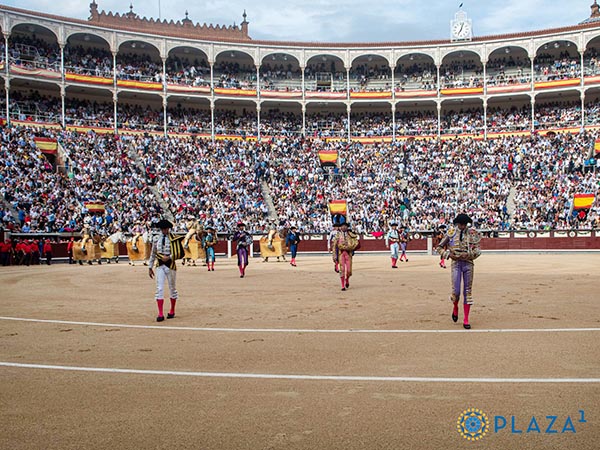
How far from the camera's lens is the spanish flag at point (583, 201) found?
35.7 meters

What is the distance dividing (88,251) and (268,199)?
1581 centimetres

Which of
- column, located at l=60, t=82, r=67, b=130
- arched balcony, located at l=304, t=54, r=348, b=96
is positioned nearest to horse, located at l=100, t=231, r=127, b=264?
column, located at l=60, t=82, r=67, b=130

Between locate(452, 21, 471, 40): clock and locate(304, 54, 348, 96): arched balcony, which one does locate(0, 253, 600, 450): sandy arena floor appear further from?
locate(452, 21, 471, 40): clock

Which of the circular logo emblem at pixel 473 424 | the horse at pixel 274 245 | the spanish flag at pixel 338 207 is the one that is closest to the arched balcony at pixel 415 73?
the spanish flag at pixel 338 207

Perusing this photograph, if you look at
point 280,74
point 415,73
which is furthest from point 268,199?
point 415,73

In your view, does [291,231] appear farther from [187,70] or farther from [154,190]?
[187,70]

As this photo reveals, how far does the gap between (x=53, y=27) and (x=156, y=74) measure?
8289mm

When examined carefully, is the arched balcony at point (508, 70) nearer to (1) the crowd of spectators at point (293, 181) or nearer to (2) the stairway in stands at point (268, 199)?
(1) the crowd of spectators at point (293, 181)

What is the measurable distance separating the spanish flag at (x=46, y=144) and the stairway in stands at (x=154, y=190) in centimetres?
506

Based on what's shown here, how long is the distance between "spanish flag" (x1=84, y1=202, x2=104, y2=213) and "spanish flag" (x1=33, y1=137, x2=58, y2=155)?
653cm

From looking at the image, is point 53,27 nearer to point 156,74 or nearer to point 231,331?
point 156,74

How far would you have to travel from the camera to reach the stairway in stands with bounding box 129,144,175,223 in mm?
36344

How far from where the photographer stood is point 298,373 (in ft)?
19.8

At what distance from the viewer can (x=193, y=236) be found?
80.3 ft
